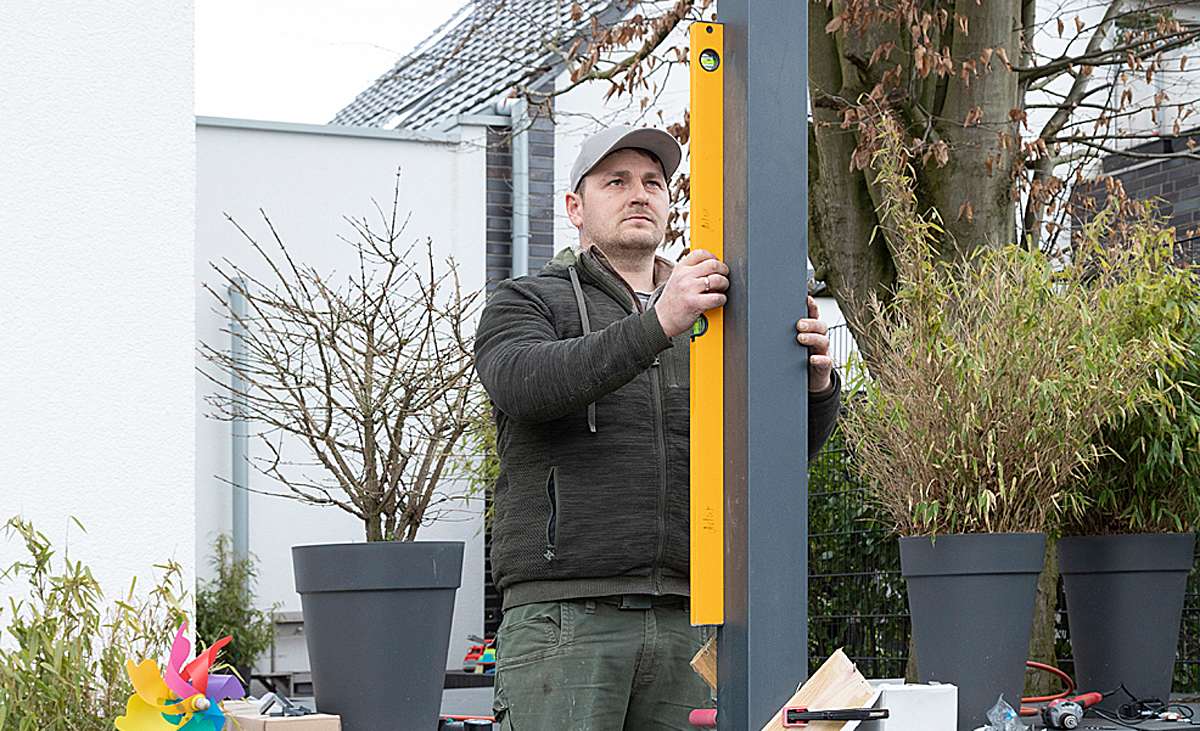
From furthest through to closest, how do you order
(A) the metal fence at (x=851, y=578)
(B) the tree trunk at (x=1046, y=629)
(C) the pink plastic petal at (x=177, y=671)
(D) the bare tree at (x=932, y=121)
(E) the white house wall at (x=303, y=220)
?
1. (E) the white house wall at (x=303, y=220)
2. (A) the metal fence at (x=851, y=578)
3. (D) the bare tree at (x=932, y=121)
4. (B) the tree trunk at (x=1046, y=629)
5. (C) the pink plastic petal at (x=177, y=671)

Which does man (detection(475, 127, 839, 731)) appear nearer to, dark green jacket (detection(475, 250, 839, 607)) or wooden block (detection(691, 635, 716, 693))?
dark green jacket (detection(475, 250, 839, 607))

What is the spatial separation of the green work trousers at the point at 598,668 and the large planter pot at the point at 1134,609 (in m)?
1.91

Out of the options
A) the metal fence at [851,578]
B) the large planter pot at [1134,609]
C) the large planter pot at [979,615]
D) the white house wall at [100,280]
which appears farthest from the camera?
the metal fence at [851,578]

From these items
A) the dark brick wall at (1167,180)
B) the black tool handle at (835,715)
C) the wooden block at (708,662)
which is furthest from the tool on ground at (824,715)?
the dark brick wall at (1167,180)

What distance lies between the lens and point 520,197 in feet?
31.8

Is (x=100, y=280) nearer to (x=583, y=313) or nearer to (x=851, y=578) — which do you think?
(x=583, y=313)

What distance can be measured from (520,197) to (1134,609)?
20.0 feet

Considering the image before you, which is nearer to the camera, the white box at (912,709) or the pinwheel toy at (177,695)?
the white box at (912,709)

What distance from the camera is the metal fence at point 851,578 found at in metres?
6.90

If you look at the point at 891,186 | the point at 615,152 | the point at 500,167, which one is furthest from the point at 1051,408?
the point at 500,167

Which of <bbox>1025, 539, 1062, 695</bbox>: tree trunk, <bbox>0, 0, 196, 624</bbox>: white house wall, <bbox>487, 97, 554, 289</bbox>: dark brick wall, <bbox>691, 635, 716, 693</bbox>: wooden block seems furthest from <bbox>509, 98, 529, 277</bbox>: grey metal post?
<bbox>691, 635, 716, 693</bbox>: wooden block

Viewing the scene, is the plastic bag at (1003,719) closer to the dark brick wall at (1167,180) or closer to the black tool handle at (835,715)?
the black tool handle at (835,715)

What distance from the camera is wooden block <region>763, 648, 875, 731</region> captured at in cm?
153

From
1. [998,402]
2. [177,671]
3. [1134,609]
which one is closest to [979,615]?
[998,402]
